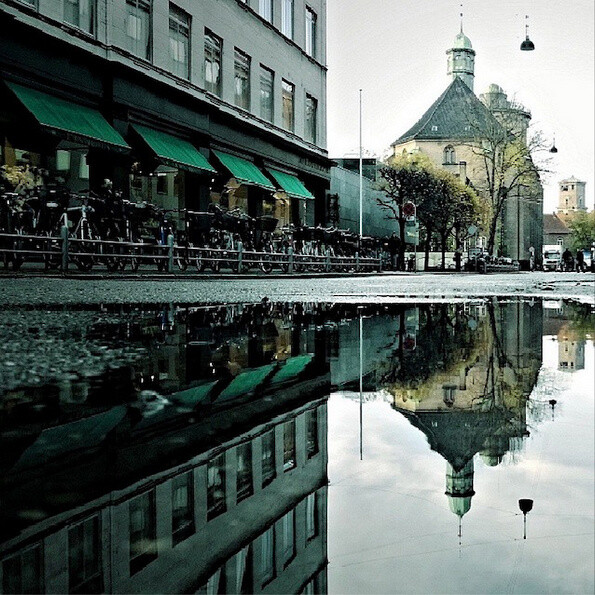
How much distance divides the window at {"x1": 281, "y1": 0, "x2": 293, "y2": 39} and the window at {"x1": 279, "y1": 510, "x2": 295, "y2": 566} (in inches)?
1323

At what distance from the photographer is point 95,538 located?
1.18 m

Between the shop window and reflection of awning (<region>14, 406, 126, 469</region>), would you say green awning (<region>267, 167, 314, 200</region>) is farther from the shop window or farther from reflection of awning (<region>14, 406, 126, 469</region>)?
the shop window

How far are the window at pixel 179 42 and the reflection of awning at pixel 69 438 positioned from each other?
24179 millimetres

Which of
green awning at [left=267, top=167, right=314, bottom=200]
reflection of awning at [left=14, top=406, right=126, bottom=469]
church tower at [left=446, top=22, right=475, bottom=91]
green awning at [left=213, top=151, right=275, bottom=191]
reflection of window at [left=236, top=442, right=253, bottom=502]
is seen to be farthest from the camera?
church tower at [left=446, top=22, right=475, bottom=91]

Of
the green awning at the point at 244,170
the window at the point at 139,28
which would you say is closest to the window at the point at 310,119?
the green awning at the point at 244,170

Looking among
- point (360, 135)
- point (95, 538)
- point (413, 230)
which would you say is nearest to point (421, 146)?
point (413, 230)

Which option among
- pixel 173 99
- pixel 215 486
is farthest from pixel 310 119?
pixel 215 486

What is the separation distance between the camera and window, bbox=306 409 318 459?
1.76 metres

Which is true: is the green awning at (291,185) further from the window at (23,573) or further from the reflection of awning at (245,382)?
the window at (23,573)

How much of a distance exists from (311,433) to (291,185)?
104ft

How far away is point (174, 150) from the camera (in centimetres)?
2402

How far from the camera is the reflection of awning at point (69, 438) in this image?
1672 millimetres

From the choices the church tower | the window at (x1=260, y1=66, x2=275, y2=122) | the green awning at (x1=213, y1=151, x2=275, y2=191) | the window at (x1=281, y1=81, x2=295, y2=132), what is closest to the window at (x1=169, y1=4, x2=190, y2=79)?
the green awning at (x1=213, y1=151, x2=275, y2=191)

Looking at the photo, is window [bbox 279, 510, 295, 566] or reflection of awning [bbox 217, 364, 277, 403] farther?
reflection of awning [bbox 217, 364, 277, 403]
